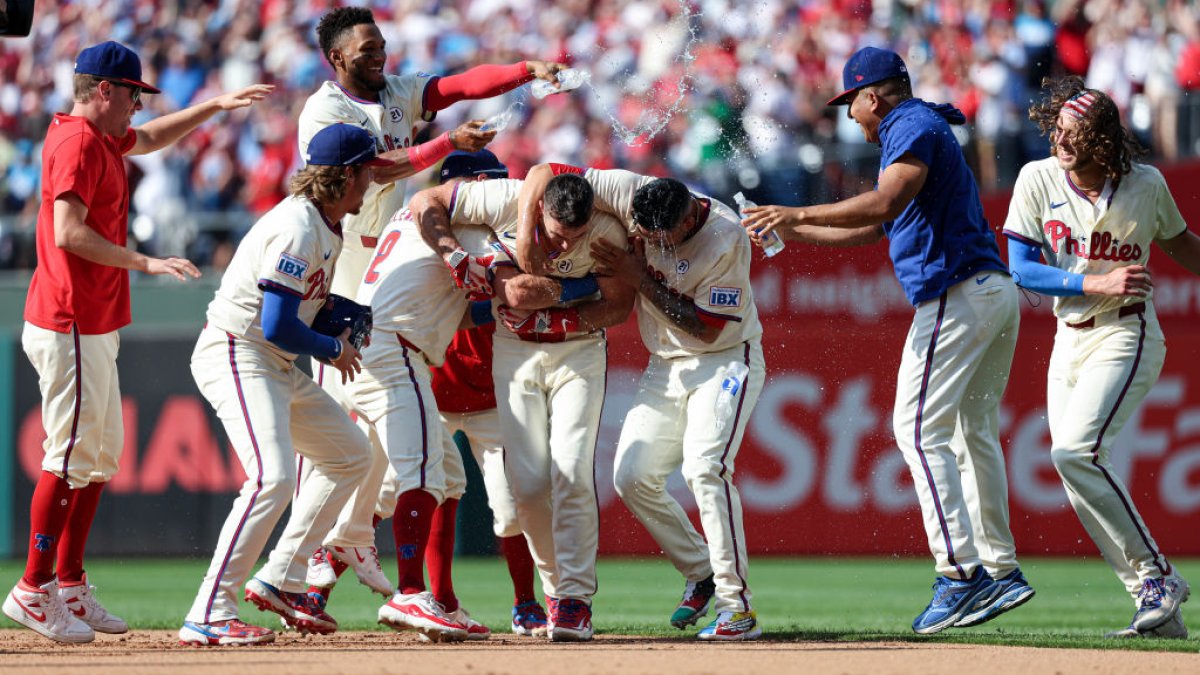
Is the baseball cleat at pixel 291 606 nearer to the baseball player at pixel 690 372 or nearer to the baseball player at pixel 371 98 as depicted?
the baseball player at pixel 371 98

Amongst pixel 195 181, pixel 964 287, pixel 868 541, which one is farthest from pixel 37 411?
pixel 964 287

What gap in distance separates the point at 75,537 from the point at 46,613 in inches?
14.8

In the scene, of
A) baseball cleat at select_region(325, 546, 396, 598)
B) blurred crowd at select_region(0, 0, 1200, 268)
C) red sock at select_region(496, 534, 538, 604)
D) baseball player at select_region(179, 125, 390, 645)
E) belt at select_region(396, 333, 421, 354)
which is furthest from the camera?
blurred crowd at select_region(0, 0, 1200, 268)

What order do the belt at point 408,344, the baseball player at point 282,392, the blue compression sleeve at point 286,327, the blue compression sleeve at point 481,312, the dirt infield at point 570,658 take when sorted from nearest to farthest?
the dirt infield at point 570,658 → the blue compression sleeve at point 286,327 → the baseball player at point 282,392 → the belt at point 408,344 → the blue compression sleeve at point 481,312

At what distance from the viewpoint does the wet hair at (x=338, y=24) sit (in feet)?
24.9

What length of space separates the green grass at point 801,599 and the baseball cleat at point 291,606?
108 centimetres

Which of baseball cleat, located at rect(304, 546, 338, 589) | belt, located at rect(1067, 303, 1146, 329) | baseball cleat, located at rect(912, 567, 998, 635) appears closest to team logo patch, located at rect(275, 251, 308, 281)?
baseball cleat, located at rect(304, 546, 338, 589)

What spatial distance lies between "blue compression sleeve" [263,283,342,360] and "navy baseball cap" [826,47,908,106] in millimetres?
2523

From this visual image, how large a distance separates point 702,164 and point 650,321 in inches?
255

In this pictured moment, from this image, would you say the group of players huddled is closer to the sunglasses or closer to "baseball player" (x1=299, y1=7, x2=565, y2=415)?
the sunglasses

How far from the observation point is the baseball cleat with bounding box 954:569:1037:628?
6477 mm

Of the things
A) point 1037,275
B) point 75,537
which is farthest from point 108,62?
point 1037,275

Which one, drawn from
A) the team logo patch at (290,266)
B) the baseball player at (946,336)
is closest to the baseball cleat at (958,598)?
the baseball player at (946,336)

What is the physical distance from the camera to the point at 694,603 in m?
6.79
